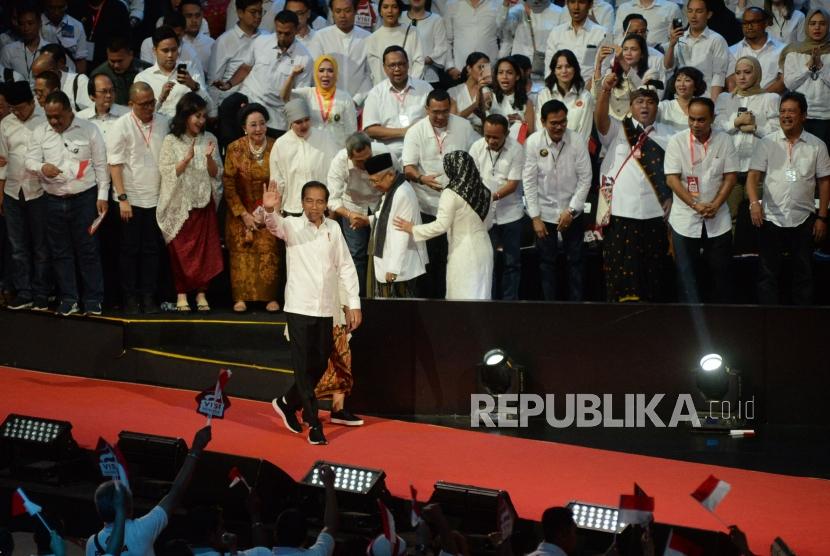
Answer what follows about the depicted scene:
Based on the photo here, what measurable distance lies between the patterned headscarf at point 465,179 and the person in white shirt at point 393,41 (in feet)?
6.85

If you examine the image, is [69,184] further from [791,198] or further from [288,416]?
[791,198]

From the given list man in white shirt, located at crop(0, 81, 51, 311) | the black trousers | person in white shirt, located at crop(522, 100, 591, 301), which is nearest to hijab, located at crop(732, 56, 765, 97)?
person in white shirt, located at crop(522, 100, 591, 301)

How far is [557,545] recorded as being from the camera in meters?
5.51

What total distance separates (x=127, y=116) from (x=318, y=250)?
2350mm

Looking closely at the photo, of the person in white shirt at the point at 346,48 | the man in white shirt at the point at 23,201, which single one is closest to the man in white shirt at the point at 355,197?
the person in white shirt at the point at 346,48

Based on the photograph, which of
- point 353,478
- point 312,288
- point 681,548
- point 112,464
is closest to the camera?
point 681,548

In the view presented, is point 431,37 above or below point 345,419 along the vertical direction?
above

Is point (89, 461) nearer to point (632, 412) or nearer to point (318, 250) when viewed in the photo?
point (318, 250)

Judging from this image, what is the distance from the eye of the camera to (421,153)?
33.2 feet

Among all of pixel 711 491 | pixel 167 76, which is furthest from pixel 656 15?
pixel 711 491

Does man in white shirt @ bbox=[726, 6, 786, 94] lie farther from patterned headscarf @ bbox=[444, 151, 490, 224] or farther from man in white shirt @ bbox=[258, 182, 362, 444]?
man in white shirt @ bbox=[258, 182, 362, 444]

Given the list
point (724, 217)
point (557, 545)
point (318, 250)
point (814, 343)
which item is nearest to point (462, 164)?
point (318, 250)

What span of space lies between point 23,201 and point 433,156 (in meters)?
3.06

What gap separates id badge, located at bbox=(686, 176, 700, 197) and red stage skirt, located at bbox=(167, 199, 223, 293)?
3512mm
